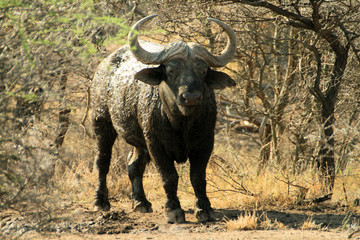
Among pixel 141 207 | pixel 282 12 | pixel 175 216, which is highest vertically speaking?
pixel 282 12

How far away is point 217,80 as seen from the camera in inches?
262

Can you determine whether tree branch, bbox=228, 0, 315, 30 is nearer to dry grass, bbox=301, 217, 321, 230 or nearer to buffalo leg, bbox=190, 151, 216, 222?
buffalo leg, bbox=190, 151, 216, 222

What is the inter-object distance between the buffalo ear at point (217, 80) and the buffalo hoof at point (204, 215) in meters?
1.56

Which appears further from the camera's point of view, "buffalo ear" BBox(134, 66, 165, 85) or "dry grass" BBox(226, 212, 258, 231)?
"buffalo ear" BBox(134, 66, 165, 85)


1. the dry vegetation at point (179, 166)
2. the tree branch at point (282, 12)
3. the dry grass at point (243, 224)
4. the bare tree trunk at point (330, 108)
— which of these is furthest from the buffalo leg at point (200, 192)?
the tree branch at point (282, 12)

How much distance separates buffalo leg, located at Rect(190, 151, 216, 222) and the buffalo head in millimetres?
777

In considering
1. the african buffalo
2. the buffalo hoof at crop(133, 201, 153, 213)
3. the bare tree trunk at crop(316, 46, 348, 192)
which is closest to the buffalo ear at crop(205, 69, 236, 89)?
the african buffalo

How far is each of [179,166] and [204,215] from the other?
270cm

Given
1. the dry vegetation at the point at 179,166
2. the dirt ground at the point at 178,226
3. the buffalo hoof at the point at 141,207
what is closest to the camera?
the dry vegetation at the point at 179,166

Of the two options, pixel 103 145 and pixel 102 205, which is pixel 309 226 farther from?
Answer: pixel 103 145

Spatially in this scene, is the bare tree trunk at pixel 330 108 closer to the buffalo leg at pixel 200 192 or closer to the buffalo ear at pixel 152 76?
the buffalo leg at pixel 200 192

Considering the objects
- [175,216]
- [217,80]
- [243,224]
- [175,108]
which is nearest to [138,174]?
[175,216]

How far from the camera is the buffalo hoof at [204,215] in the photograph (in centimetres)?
648

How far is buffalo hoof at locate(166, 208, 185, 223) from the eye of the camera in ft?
21.3
